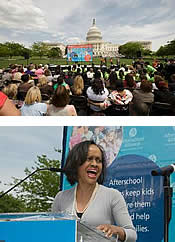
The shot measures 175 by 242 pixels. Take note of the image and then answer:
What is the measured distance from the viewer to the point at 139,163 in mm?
1674

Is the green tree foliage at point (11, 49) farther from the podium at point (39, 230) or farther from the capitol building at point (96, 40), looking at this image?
the capitol building at point (96, 40)

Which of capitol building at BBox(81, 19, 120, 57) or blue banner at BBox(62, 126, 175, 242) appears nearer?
blue banner at BBox(62, 126, 175, 242)

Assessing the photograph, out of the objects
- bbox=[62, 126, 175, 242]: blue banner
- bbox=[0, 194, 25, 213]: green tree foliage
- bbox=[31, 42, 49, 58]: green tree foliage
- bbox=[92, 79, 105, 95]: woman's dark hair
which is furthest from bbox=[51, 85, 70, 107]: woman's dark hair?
bbox=[31, 42, 49, 58]: green tree foliage

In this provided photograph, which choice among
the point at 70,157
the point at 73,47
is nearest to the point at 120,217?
the point at 70,157

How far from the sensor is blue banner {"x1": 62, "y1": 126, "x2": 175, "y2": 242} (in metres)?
1.65

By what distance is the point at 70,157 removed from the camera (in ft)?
5.47

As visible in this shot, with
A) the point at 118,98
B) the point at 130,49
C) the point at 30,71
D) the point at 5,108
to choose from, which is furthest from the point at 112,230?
the point at 130,49

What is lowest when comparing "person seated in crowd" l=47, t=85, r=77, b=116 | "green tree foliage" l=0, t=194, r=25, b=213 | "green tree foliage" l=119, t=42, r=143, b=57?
"green tree foliage" l=0, t=194, r=25, b=213

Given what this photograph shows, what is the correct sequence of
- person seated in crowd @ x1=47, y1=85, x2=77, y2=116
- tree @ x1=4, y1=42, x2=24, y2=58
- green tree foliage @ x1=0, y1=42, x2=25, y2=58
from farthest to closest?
tree @ x1=4, y1=42, x2=24, y2=58 → green tree foliage @ x1=0, y1=42, x2=25, y2=58 → person seated in crowd @ x1=47, y1=85, x2=77, y2=116

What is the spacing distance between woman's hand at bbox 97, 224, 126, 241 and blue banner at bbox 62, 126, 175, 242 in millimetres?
135

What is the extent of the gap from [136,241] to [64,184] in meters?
0.51

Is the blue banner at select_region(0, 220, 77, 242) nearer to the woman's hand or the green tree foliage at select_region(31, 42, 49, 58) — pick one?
the woman's hand

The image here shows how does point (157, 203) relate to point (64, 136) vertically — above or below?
below

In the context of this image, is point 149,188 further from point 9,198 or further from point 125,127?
point 9,198
